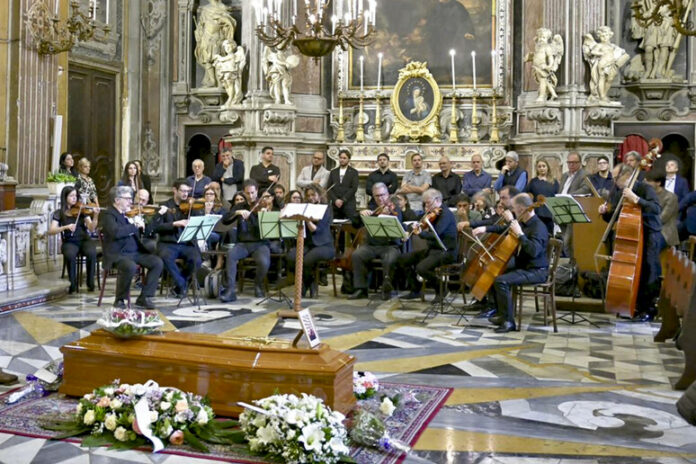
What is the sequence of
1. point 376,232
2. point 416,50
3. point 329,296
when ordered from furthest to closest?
point 416,50 → point 329,296 → point 376,232

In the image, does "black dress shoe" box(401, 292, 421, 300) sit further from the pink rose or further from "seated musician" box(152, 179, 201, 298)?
the pink rose

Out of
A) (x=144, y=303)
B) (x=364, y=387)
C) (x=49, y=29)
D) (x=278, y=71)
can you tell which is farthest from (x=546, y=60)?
(x=364, y=387)

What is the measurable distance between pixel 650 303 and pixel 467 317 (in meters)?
1.81

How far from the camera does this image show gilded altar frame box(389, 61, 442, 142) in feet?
46.3

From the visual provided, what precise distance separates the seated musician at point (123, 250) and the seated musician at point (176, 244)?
262 mm

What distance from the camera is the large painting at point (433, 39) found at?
14211 mm

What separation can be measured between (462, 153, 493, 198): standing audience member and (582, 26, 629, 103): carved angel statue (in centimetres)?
280

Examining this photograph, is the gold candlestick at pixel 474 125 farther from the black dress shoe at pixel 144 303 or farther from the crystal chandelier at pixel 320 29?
the black dress shoe at pixel 144 303

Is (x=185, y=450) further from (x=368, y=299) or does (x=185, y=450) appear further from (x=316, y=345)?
(x=368, y=299)

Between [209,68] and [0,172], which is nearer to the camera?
[0,172]

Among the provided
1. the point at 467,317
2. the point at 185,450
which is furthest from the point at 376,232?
the point at 185,450

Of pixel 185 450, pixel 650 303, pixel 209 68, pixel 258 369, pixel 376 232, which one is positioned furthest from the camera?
pixel 209 68

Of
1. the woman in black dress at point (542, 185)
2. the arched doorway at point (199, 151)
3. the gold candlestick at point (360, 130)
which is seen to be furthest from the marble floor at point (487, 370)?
the arched doorway at point (199, 151)

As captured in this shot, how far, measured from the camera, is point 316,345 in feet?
17.3
